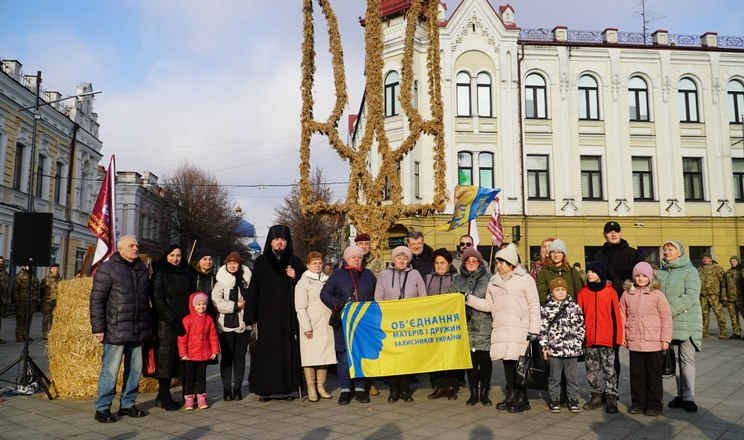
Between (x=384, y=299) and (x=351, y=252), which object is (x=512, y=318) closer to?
(x=384, y=299)

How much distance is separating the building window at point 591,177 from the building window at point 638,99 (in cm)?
304

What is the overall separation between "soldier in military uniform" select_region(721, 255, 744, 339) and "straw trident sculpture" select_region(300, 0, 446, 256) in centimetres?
926

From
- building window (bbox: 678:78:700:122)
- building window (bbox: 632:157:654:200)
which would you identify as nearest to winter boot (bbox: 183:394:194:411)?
building window (bbox: 632:157:654:200)

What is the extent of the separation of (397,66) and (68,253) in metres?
24.8

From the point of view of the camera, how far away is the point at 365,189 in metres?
11.0

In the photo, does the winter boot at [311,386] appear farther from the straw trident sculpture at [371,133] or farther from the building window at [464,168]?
the building window at [464,168]

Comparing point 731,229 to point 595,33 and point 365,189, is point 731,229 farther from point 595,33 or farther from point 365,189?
point 365,189

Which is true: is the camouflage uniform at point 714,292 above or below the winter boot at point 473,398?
above

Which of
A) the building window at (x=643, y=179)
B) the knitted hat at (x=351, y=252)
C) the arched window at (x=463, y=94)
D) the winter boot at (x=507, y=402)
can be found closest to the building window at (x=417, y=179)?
the arched window at (x=463, y=94)

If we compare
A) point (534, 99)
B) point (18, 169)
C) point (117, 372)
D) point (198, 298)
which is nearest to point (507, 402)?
point (198, 298)

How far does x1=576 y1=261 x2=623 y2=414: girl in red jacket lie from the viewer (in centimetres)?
718

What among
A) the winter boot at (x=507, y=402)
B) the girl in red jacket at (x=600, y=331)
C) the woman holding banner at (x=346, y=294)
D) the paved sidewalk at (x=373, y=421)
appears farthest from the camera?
the woman holding banner at (x=346, y=294)

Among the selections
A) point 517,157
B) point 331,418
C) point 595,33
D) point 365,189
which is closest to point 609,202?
point 517,157

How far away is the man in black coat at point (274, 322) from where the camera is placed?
8.13m
